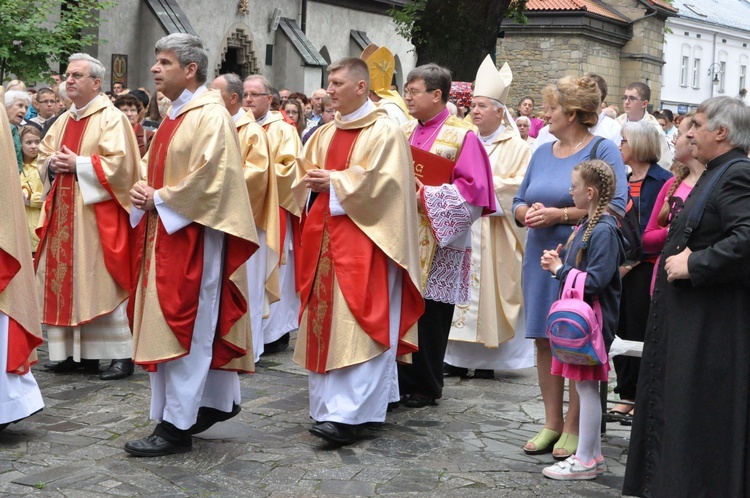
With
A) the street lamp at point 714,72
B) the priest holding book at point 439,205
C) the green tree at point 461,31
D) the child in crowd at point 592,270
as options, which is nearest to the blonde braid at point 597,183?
the child in crowd at point 592,270

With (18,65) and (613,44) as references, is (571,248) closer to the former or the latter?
(18,65)

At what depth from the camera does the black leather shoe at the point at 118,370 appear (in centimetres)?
744

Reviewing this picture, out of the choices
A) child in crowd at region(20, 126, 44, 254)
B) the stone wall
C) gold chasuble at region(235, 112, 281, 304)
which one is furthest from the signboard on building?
the stone wall

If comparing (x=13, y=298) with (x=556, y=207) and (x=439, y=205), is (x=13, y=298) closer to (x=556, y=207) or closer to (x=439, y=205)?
(x=439, y=205)

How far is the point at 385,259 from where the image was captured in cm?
603

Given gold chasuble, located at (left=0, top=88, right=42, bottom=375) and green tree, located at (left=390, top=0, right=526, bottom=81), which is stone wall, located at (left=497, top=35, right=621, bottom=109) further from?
gold chasuble, located at (left=0, top=88, right=42, bottom=375)

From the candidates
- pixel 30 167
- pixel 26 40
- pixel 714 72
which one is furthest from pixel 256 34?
pixel 714 72

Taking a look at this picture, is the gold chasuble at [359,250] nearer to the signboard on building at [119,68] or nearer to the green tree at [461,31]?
the green tree at [461,31]

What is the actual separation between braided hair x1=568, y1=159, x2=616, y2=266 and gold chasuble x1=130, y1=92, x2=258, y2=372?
5.44 feet

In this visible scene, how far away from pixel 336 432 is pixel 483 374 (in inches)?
92.5

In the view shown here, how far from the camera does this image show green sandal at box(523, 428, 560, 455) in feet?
19.3

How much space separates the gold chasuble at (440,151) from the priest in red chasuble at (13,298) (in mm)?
2287

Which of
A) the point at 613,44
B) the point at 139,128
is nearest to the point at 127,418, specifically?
the point at 139,128

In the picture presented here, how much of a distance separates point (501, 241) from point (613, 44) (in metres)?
36.5
